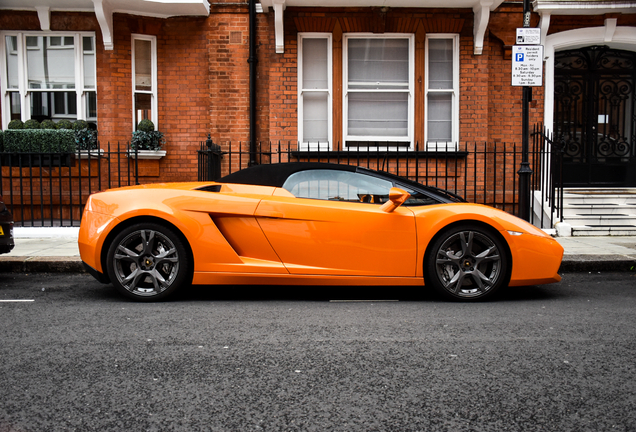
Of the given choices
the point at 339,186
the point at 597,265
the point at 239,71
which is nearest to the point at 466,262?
the point at 339,186

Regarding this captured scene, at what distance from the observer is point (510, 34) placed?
11367mm

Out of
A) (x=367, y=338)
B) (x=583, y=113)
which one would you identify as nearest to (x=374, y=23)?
(x=583, y=113)

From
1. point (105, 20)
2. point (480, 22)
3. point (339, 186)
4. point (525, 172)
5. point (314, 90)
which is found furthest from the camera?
point (314, 90)

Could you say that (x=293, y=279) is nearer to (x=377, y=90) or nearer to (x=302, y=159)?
(x=302, y=159)

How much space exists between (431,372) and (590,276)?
14.5 feet

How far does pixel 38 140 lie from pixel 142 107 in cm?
201

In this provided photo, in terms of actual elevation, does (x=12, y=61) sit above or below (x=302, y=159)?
above

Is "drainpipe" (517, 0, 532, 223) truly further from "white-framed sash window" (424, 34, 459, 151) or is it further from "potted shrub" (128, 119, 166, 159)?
"potted shrub" (128, 119, 166, 159)

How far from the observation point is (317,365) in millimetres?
3414

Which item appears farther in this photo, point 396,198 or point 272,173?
point 272,173

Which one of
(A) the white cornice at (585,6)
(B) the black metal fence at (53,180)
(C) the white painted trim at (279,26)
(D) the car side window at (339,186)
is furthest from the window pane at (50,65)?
(A) the white cornice at (585,6)

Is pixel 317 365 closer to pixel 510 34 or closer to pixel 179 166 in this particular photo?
pixel 179 166

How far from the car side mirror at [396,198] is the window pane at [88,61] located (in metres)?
8.54

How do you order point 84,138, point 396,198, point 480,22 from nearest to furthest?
point 396,198 < point 480,22 < point 84,138
